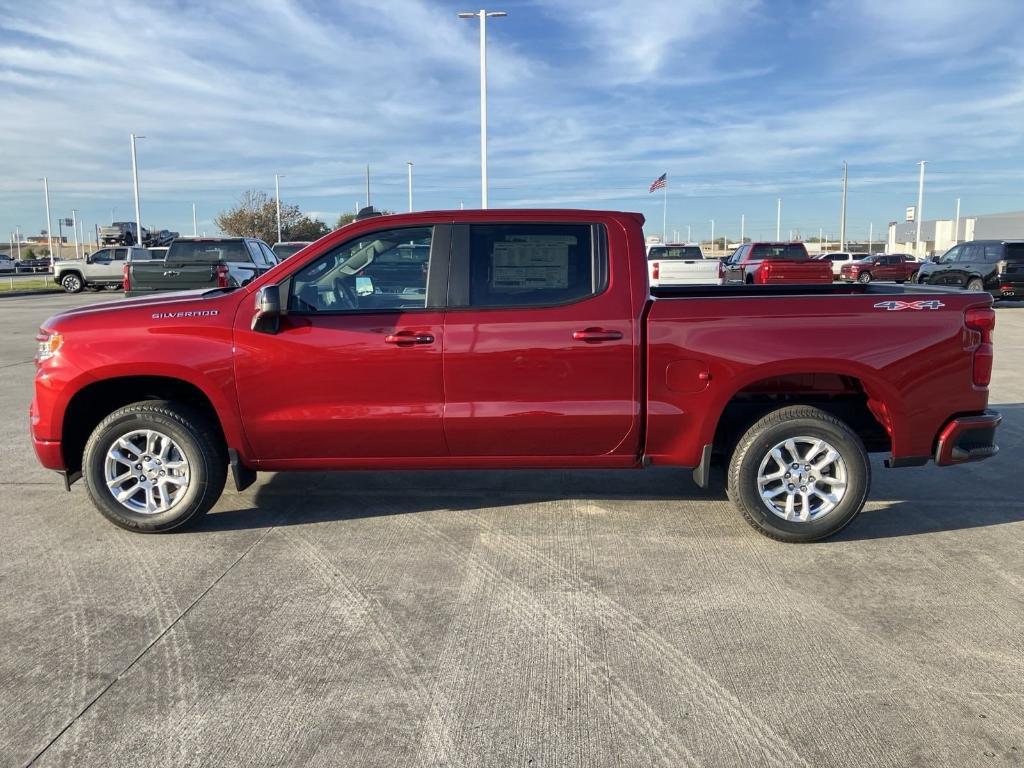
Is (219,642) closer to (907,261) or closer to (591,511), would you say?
(591,511)

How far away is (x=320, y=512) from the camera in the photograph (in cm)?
541

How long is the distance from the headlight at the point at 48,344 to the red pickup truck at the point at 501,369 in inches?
0.4

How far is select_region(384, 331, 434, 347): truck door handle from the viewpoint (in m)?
4.71

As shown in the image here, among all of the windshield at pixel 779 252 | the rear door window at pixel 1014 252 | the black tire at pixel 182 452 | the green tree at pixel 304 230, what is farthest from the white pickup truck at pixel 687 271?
the green tree at pixel 304 230

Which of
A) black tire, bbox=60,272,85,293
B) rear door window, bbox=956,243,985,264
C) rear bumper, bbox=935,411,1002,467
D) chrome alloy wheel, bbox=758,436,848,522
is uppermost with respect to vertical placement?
rear door window, bbox=956,243,985,264

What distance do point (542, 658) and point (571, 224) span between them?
8.28 ft

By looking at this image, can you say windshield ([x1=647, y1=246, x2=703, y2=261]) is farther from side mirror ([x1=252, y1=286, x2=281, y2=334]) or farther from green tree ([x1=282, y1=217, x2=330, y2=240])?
green tree ([x1=282, y1=217, x2=330, y2=240])

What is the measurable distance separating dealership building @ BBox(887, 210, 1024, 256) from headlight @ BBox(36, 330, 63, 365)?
84.8m

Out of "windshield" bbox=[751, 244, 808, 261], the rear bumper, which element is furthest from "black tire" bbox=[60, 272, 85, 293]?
the rear bumper

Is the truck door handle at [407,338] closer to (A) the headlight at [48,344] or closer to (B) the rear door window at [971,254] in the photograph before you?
(A) the headlight at [48,344]

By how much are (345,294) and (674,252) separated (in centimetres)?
2112

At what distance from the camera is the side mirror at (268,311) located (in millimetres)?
4570

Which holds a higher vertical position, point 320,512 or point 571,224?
point 571,224

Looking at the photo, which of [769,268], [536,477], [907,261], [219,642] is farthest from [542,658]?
[907,261]
